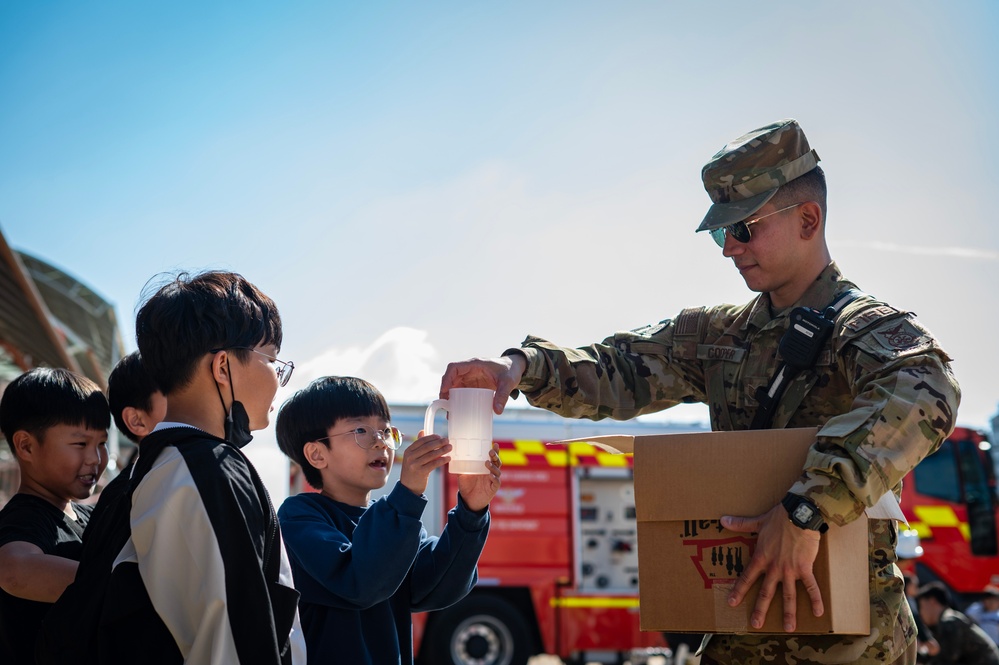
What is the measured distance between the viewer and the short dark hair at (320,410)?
2957 mm

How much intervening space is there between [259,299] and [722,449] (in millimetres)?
1163

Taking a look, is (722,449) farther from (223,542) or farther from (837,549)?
(223,542)

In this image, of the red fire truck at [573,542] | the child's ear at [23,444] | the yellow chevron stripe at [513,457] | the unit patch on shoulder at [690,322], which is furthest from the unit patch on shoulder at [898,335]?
the yellow chevron stripe at [513,457]

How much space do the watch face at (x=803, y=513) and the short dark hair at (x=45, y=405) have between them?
2.12m

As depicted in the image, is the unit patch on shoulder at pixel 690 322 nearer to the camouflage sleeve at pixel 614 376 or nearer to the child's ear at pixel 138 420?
the camouflage sleeve at pixel 614 376

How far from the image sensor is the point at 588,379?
111 inches

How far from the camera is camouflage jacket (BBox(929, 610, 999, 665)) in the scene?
7.80 m

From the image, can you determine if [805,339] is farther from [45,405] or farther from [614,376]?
[45,405]

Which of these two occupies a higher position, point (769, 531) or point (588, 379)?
point (588, 379)

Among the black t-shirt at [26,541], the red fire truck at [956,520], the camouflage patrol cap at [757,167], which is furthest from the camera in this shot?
the red fire truck at [956,520]

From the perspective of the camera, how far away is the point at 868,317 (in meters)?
2.39

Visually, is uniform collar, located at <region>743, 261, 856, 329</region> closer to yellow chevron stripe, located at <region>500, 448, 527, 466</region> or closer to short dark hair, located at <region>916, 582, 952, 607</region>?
short dark hair, located at <region>916, 582, 952, 607</region>

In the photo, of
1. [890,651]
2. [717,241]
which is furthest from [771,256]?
[890,651]

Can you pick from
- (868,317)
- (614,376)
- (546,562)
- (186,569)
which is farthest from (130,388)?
(546,562)
